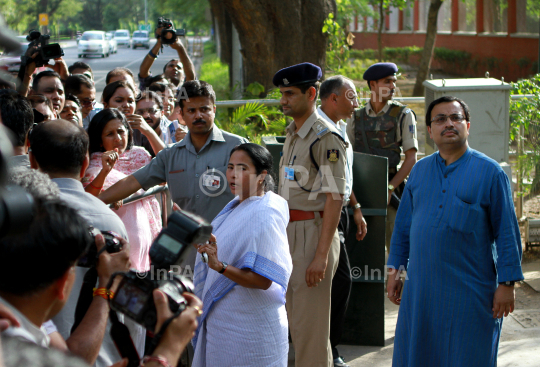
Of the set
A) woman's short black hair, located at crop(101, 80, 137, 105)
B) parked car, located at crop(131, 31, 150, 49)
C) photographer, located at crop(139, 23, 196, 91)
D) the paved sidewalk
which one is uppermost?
parked car, located at crop(131, 31, 150, 49)

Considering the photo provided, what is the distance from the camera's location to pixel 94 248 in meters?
2.07

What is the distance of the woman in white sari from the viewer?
306cm

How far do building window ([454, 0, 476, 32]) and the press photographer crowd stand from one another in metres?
28.0

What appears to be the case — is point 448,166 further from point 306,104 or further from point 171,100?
point 171,100

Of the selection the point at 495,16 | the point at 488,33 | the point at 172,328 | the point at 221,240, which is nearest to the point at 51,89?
the point at 221,240

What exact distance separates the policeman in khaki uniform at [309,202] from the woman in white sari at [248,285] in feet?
2.65

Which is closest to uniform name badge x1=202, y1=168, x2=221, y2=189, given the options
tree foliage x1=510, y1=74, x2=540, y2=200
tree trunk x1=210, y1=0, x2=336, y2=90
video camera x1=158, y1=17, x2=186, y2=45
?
video camera x1=158, y1=17, x2=186, y2=45

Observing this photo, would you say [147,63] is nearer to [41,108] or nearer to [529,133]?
[41,108]

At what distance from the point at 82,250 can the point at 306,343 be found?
2.60 metres

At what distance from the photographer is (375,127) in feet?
18.7

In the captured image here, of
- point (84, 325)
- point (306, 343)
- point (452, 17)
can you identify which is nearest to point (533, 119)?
point (306, 343)

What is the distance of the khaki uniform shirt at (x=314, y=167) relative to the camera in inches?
158

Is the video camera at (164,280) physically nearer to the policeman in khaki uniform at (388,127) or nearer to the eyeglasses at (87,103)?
the policeman in khaki uniform at (388,127)

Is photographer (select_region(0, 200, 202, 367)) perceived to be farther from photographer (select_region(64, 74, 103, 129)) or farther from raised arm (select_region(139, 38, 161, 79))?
raised arm (select_region(139, 38, 161, 79))
